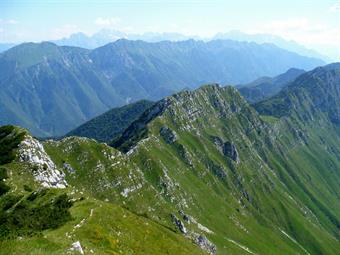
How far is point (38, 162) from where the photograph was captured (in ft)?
376

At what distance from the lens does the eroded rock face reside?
111 m

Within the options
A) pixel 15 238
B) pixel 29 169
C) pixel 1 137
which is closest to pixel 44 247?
pixel 15 238

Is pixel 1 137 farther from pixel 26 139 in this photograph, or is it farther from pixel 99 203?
pixel 99 203

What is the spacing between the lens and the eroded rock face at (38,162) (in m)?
111

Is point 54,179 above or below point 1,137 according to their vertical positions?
below

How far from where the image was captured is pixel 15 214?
76312 mm

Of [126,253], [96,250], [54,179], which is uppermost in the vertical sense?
[96,250]

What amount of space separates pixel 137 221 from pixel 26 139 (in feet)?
163

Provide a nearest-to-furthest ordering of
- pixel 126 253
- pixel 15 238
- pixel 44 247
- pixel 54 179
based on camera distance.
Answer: pixel 44 247
pixel 15 238
pixel 126 253
pixel 54 179

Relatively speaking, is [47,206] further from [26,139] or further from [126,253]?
[26,139]

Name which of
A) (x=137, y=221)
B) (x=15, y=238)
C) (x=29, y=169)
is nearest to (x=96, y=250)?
(x=15, y=238)

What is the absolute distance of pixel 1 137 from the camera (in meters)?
127

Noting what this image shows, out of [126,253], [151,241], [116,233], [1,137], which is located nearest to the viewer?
[126,253]

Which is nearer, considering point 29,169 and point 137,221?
point 137,221
